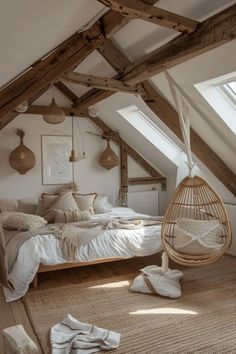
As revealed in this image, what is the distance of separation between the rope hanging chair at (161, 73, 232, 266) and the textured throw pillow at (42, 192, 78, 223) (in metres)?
1.72

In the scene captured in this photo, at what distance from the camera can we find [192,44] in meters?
2.43

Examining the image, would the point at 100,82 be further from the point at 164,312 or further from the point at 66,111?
the point at 164,312

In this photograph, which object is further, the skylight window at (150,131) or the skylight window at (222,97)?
the skylight window at (150,131)

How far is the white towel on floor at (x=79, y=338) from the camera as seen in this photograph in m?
2.29

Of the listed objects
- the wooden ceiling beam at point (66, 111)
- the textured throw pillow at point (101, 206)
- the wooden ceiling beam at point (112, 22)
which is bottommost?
the textured throw pillow at point (101, 206)

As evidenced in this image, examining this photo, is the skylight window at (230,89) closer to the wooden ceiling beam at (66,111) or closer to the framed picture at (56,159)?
the wooden ceiling beam at (66,111)

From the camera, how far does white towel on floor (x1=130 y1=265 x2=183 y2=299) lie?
3168 mm

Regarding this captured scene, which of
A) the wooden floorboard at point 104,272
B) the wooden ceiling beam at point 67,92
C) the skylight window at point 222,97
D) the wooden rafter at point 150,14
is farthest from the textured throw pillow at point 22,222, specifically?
the wooden rafter at point 150,14

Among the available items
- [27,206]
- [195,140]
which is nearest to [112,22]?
[195,140]

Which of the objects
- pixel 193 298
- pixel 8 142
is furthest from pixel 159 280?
pixel 8 142

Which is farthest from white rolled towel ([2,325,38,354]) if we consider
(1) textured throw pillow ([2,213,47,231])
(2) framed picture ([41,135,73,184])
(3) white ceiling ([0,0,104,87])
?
(2) framed picture ([41,135,73,184])

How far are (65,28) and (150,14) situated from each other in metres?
0.68

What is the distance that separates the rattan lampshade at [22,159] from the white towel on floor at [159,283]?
2.54 m

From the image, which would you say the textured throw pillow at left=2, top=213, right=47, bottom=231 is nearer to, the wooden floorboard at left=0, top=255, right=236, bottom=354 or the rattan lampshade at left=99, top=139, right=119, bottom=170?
the wooden floorboard at left=0, top=255, right=236, bottom=354
